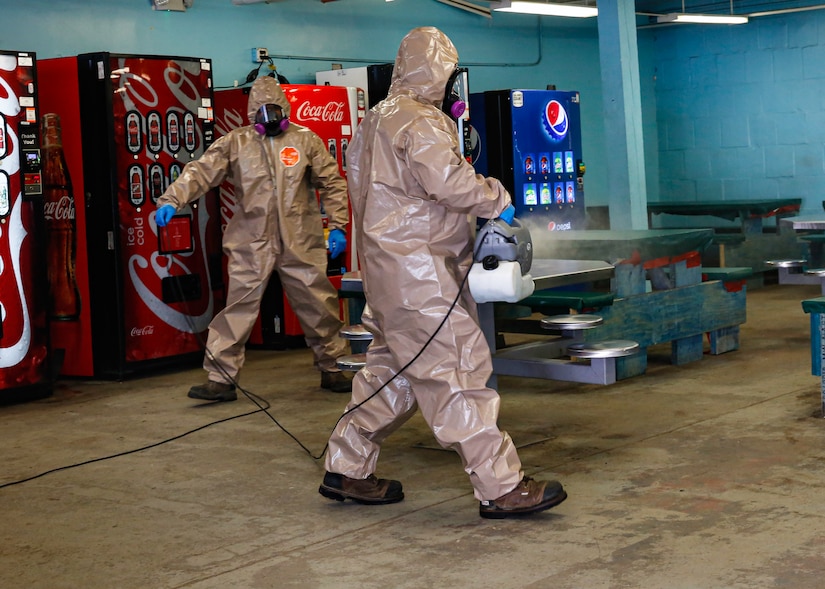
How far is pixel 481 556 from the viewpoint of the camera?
323 centimetres

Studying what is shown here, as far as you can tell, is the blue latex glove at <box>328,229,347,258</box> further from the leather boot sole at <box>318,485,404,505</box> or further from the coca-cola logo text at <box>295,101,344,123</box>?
the coca-cola logo text at <box>295,101,344,123</box>

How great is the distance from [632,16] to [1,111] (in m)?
4.62

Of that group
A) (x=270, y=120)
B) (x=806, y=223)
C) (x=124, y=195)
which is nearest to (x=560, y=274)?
(x=270, y=120)

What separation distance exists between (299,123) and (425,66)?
3.94 m

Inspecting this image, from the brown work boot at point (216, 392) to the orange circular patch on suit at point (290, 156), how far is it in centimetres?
123

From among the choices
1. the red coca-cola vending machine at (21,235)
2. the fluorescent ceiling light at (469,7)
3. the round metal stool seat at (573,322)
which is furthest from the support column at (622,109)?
the red coca-cola vending machine at (21,235)

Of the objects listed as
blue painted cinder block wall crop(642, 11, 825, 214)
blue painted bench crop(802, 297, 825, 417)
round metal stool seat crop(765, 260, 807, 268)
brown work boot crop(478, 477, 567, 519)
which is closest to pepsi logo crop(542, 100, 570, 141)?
round metal stool seat crop(765, 260, 807, 268)

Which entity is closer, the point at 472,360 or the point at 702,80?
the point at 472,360

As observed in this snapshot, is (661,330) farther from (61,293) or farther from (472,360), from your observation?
(61,293)

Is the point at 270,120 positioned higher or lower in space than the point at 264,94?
lower

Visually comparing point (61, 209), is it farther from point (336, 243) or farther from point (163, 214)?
point (336, 243)

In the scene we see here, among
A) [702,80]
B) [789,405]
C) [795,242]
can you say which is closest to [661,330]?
A: [789,405]

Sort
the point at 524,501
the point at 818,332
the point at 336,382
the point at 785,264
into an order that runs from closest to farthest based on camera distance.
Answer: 1. the point at 524,501
2. the point at 818,332
3. the point at 336,382
4. the point at 785,264

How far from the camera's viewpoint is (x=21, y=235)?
6.10 m
